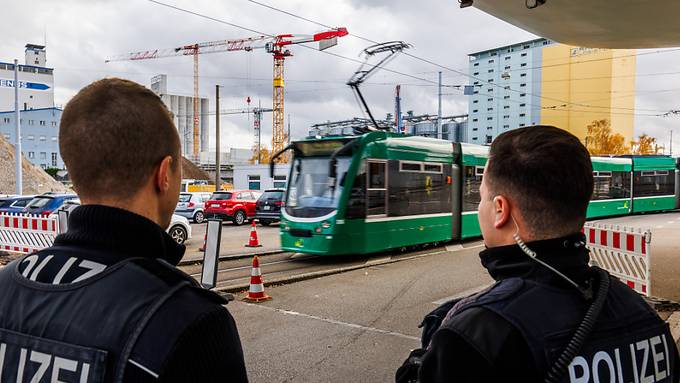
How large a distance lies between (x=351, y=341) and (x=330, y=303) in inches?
80.7

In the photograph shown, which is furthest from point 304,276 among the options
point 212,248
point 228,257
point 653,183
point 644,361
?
point 653,183

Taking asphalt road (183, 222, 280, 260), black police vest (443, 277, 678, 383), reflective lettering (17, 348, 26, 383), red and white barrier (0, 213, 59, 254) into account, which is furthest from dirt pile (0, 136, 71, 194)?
black police vest (443, 277, 678, 383)

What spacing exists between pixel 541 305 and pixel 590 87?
84.0 m

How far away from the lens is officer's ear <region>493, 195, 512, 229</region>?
Result: 1770mm

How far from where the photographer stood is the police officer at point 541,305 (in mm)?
1466

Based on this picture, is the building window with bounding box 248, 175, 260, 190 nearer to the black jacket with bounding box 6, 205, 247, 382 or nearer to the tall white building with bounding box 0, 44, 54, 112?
the tall white building with bounding box 0, 44, 54, 112

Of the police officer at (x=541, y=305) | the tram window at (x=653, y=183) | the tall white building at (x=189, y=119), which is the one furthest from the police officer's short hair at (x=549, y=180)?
the tall white building at (x=189, y=119)

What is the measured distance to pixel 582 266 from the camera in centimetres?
167

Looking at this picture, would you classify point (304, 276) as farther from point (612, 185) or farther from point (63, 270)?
point (612, 185)

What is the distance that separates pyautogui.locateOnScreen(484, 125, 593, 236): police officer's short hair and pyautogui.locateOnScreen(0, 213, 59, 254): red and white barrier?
1116 cm

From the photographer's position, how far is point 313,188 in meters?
12.6

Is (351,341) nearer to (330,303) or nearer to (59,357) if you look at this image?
(330,303)

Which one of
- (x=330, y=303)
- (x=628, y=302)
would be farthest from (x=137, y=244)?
(x=330, y=303)

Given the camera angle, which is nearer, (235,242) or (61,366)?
(61,366)
